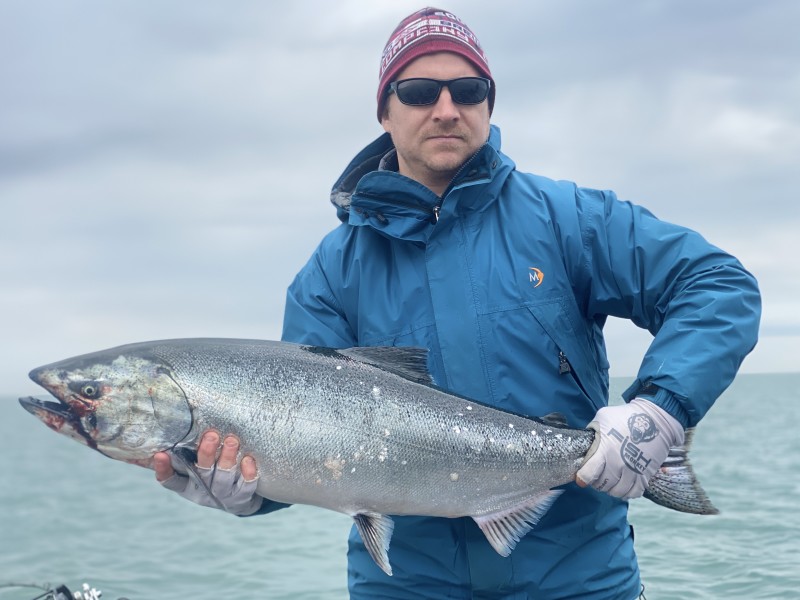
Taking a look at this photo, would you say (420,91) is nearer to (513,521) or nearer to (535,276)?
(535,276)

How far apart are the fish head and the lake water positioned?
89.2 inches

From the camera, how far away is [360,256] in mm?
4172

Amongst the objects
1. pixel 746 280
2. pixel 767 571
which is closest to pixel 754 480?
pixel 767 571

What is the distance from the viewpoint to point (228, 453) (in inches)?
147

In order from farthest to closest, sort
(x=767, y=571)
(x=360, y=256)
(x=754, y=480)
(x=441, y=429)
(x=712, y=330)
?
(x=754, y=480), (x=767, y=571), (x=360, y=256), (x=441, y=429), (x=712, y=330)

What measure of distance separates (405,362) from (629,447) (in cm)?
104

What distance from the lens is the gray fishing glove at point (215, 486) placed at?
3.76m

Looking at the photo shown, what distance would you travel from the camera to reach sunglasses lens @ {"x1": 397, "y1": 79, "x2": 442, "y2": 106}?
4.30 meters

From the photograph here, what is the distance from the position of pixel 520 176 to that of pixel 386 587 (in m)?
2.07

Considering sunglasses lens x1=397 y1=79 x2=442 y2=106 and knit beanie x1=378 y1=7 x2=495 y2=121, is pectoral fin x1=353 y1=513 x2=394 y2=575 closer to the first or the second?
sunglasses lens x1=397 y1=79 x2=442 y2=106

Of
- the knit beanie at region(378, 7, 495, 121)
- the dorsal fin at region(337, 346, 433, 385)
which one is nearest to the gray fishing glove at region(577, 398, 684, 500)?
the dorsal fin at region(337, 346, 433, 385)

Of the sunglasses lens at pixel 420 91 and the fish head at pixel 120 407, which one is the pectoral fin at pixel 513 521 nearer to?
the fish head at pixel 120 407

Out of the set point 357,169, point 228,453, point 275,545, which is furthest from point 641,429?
point 275,545

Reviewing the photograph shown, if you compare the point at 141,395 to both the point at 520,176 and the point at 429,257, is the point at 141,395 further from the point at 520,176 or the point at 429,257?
the point at 520,176
